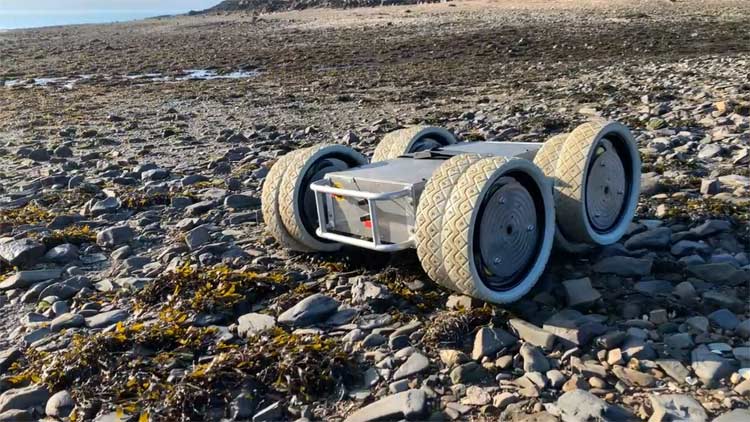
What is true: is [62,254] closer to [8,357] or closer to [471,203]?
[8,357]

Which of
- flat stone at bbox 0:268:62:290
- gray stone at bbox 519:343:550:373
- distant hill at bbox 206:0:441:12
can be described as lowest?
flat stone at bbox 0:268:62:290

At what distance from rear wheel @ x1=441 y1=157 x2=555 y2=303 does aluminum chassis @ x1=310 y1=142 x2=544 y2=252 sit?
1.70 ft

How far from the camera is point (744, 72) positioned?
50.7 feet

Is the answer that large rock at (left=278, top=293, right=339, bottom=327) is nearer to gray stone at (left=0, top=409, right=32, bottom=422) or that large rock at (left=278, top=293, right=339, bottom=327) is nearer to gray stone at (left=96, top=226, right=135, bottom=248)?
gray stone at (left=0, top=409, right=32, bottom=422)

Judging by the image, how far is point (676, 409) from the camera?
3.71 metres

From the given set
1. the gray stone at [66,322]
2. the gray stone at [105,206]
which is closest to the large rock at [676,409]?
the gray stone at [66,322]

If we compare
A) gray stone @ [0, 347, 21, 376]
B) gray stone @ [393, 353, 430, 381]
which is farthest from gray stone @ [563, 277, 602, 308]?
gray stone @ [0, 347, 21, 376]

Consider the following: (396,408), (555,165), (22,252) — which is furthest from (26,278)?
(555,165)

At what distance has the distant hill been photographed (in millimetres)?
69562

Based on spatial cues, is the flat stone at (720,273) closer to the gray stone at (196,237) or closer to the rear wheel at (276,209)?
the rear wheel at (276,209)

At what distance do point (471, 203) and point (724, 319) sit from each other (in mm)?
1892

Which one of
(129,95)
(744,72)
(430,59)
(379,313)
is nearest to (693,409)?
(379,313)

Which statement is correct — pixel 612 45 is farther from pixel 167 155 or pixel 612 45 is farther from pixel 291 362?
pixel 291 362

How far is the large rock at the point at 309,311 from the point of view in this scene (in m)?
5.08
